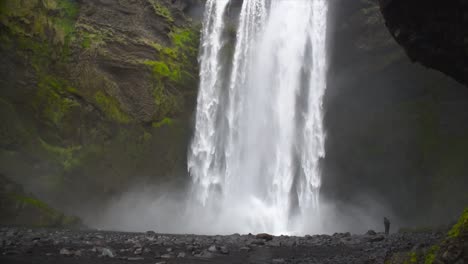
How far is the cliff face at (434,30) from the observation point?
8.30m

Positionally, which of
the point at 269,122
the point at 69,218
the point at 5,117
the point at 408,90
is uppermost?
the point at 408,90

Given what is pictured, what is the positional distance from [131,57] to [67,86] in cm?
378

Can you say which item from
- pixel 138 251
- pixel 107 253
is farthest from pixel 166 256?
pixel 107 253

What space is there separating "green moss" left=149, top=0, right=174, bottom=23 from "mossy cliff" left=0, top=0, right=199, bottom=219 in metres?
0.08

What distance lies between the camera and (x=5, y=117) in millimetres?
18125

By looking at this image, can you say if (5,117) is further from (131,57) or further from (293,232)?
(293,232)

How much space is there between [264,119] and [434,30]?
15.4 metres

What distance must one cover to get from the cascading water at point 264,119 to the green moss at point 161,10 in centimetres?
276

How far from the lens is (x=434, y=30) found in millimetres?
8969

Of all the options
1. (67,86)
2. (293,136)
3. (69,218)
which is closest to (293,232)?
(293,136)

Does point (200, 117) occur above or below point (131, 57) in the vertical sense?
below

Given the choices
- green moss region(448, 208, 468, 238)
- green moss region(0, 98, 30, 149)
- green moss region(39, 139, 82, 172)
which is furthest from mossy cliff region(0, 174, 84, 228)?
green moss region(448, 208, 468, 238)

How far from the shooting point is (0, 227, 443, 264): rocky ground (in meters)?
8.18

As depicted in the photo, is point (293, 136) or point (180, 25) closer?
point (293, 136)
